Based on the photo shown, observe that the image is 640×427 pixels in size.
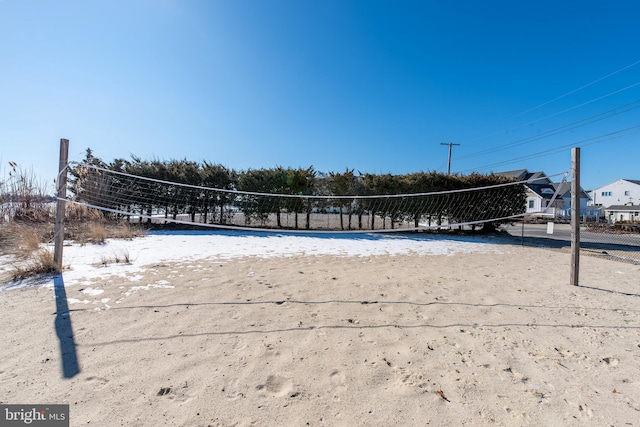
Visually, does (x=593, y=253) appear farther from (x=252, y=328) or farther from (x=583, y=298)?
(x=252, y=328)

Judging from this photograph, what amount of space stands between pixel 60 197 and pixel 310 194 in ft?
25.2

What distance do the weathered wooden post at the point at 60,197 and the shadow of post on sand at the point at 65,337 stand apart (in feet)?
3.24

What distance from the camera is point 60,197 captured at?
404cm

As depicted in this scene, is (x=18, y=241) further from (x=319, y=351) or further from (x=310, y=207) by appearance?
(x=310, y=207)

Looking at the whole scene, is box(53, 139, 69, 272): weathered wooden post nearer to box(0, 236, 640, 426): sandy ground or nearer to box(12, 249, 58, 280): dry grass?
box(12, 249, 58, 280): dry grass

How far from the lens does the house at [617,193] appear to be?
3766 centimetres

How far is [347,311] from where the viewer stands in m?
2.93

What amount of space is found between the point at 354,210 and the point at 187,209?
6.41 meters

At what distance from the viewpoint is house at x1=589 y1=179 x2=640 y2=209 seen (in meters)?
37.7

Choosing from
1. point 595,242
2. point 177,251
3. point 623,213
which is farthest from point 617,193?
point 177,251

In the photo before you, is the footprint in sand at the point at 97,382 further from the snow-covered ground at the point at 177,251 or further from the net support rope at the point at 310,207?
the net support rope at the point at 310,207

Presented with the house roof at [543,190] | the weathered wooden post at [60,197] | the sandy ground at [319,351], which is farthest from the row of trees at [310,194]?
the house roof at [543,190]

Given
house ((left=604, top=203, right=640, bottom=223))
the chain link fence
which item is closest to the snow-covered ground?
the chain link fence

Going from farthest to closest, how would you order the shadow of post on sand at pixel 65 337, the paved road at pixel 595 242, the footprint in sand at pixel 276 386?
the paved road at pixel 595 242, the shadow of post on sand at pixel 65 337, the footprint in sand at pixel 276 386
